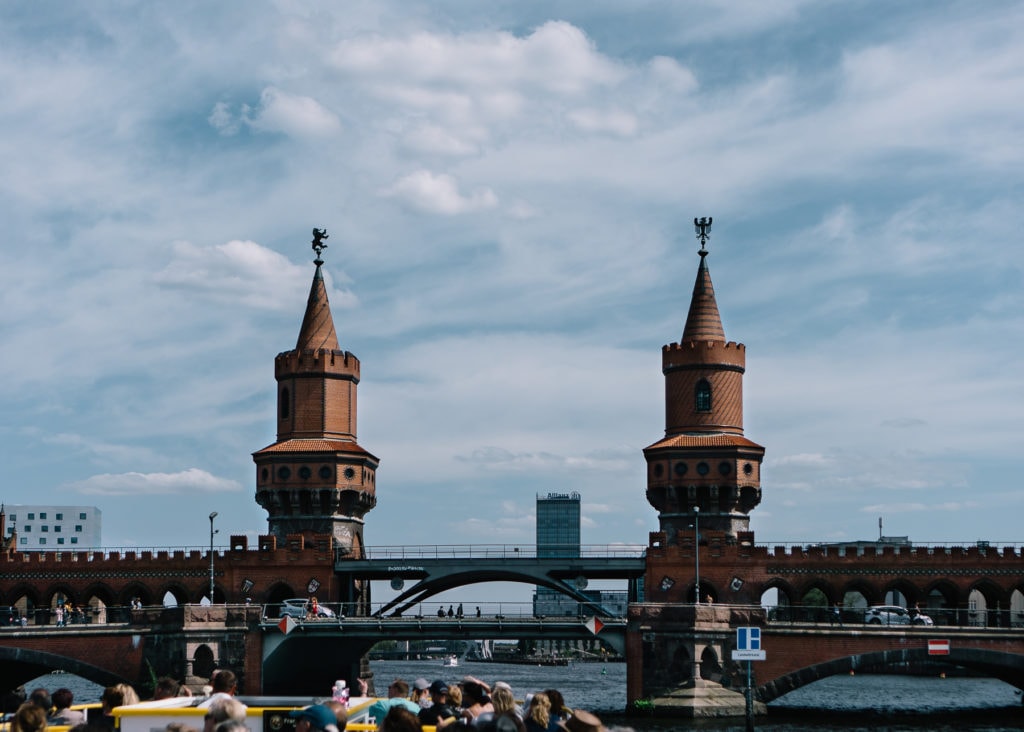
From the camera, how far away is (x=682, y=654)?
211 ft

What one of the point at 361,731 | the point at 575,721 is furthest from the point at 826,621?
the point at 575,721

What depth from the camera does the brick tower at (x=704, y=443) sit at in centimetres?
7581

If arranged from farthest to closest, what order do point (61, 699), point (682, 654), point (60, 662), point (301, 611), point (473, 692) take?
point (301, 611) < point (60, 662) < point (682, 654) < point (61, 699) < point (473, 692)

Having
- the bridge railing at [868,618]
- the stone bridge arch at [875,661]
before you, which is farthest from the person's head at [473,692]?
the bridge railing at [868,618]

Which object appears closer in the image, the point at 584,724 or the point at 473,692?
the point at 584,724

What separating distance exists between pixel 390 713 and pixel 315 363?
67794 mm

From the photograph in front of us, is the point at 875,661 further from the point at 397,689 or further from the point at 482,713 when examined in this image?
the point at 482,713

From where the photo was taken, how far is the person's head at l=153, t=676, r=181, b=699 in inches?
782

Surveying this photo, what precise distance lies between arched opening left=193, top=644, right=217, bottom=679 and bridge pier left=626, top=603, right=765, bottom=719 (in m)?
20.6

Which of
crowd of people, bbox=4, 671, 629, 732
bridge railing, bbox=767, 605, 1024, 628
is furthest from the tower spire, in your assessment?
crowd of people, bbox=4, 671, 629, 732

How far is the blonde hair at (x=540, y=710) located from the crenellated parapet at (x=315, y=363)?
213ft

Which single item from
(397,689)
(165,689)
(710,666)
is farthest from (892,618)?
(165,689)

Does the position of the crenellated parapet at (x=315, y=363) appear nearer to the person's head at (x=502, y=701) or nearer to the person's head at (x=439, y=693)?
the person's head at (x=439, y=693)

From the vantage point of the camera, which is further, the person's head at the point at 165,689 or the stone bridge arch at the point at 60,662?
the stone bridge arch at the point at 60,662
